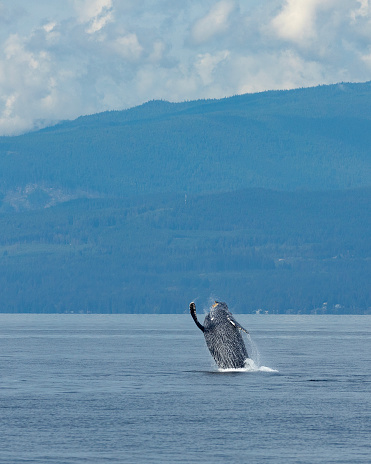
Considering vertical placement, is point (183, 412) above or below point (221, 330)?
below

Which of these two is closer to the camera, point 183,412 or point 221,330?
point 183,412

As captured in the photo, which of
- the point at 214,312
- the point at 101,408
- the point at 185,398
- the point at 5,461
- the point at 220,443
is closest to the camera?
the point at 5,461

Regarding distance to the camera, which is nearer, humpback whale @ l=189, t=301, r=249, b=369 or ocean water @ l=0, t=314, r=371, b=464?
ocean water @ l=0, t=314, r=371, b=464

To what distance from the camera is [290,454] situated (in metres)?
45.2

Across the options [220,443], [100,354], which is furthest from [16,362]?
[220,443]

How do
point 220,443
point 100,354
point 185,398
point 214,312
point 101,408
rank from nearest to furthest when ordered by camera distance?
point 220,443, point 101,408, point 185,398, point 214,312, point 100,354

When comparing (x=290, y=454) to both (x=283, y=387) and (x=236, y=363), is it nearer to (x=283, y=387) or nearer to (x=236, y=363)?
(x=283, y=387)

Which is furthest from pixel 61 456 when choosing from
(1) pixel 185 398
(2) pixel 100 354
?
(2) pixel 100 354

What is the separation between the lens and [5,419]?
54.0m

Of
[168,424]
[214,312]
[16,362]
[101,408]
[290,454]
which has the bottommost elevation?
[290,454]

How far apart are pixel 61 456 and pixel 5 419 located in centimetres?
1015

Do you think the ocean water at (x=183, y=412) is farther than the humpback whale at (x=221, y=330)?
No

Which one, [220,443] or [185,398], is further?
[185,398]

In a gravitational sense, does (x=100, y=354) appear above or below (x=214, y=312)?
above
